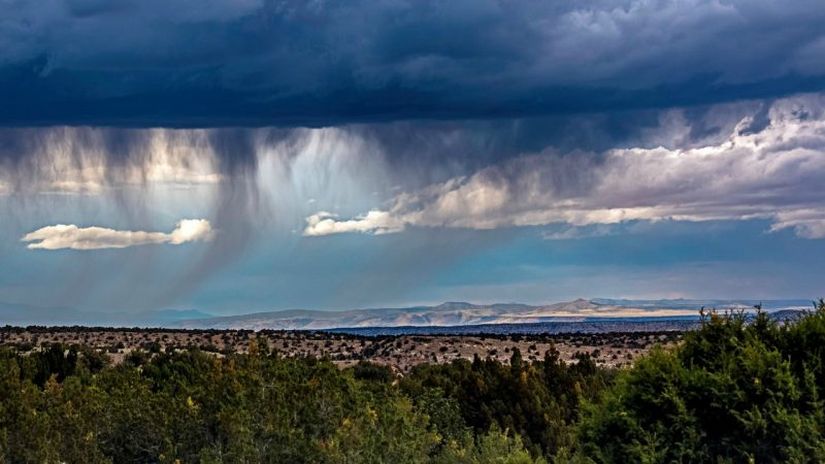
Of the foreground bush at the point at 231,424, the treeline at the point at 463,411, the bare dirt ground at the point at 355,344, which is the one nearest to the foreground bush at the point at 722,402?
the treeline at the point at 463,411

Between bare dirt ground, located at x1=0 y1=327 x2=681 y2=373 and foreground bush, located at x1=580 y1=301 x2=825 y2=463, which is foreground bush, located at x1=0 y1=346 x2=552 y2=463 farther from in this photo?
bare dirt ground, located at x1=0 y1=327 x2=681 y2=373

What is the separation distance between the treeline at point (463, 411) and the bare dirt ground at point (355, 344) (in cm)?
2815

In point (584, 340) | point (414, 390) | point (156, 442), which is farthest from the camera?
point (584, 340)

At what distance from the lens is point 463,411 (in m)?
24.4

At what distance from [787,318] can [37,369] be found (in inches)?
933

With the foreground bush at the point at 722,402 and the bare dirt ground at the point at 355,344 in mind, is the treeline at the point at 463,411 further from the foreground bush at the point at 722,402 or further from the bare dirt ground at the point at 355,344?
the bare dirt ground at the point at 355,344

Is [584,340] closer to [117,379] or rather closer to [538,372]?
[538,372]

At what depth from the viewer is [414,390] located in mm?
24766

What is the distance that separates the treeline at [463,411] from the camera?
12.5 m

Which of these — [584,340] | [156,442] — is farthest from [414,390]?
[584,340]

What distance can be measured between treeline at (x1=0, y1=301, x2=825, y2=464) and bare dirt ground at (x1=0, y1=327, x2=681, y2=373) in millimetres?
28148

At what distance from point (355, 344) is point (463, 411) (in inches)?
1784

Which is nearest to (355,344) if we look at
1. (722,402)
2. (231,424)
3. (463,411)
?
(463,411)

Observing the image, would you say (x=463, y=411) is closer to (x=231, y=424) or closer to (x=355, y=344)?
(x=231, y=424)
